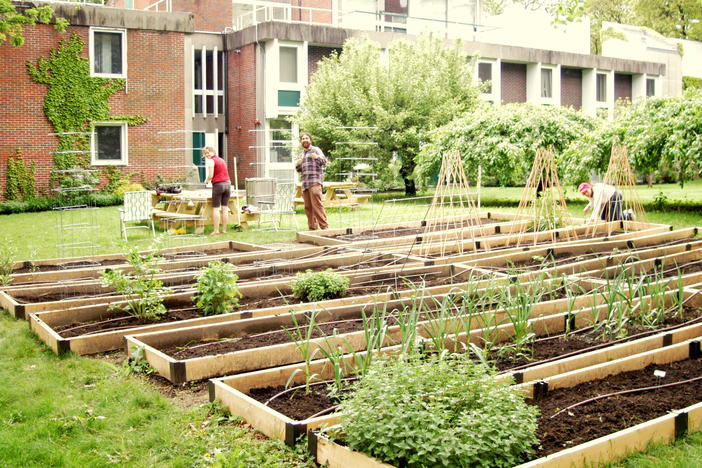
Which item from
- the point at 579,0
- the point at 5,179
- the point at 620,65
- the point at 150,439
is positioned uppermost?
the point at 620,65

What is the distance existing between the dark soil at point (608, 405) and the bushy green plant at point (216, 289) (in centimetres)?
341

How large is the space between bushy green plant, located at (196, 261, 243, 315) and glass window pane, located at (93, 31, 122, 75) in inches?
777

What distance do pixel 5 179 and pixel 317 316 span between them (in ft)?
63.8

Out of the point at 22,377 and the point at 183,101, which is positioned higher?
the point at 183,101

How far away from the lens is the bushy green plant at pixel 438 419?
3.91 meters

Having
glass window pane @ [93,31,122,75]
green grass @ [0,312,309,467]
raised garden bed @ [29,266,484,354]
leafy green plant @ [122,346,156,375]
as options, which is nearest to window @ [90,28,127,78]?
glass window pane @ [93,31,122,75]

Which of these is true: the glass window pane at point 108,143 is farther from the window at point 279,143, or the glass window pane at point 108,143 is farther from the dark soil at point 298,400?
the dark soil at point 298,400

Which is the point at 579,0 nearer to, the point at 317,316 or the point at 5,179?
the point at 317,316

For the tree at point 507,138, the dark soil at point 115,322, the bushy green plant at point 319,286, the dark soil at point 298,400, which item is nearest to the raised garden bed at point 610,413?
the dark soil at point 298,400

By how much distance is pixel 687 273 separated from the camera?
375 inches

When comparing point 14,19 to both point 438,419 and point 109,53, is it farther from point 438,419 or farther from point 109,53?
point 438,419

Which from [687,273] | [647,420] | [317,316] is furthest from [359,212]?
[647,420]

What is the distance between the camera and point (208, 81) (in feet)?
99.9

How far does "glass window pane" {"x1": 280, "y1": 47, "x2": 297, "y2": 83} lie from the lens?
1143 inches
